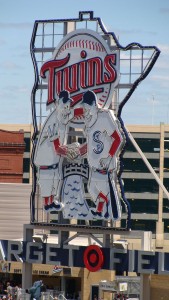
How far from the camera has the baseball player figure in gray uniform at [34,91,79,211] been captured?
6419cm

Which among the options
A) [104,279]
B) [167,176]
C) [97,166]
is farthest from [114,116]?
[167,176]

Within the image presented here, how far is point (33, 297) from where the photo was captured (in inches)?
2490

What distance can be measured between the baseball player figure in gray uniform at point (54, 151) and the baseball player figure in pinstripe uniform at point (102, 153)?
1.07 meters

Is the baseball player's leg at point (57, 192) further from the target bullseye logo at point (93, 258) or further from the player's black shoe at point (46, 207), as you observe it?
the target bullseye logo at point (93, 258)

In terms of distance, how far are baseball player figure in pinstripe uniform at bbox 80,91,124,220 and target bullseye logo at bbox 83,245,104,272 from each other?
198 cm

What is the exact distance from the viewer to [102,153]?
2469 inches

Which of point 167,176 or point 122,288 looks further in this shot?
point 167,176

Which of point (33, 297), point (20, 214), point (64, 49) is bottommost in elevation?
point (33, 297)

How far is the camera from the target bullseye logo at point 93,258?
63500mm

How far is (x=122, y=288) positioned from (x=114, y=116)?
41.4ft

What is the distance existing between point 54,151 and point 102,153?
3317mm

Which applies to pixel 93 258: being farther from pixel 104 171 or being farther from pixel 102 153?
pixel 102 153

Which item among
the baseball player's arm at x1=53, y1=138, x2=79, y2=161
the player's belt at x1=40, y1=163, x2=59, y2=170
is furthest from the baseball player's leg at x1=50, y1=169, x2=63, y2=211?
the baseball player's arm at x1=53, y1=138, x2=79, y2=161

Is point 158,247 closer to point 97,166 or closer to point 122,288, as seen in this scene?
point 122,288
